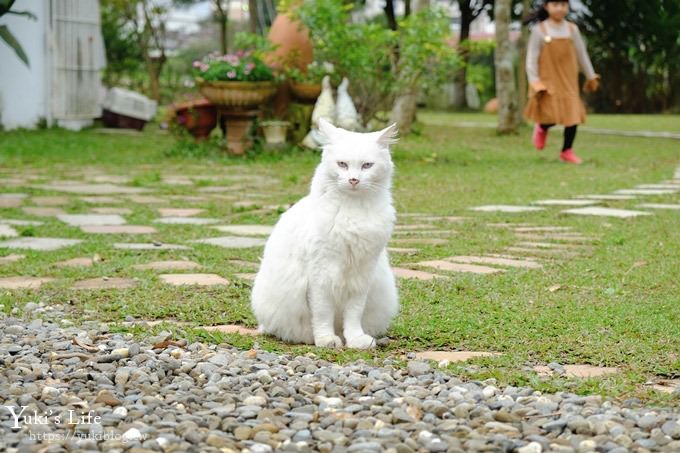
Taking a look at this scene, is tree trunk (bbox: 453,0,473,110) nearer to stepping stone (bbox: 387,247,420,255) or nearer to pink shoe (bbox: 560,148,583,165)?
pink shoe (bbox: 560,148,583,165)

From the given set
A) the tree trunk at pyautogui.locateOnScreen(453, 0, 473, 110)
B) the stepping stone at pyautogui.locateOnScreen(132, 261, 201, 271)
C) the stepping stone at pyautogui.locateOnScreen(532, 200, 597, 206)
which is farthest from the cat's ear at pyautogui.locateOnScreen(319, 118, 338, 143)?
the tree trunk at pyautogui.locateOnScreen(453, 0, 473, 110)

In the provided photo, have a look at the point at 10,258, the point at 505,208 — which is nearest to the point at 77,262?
the point at 10,258

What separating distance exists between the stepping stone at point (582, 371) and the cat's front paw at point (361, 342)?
2.15 ft

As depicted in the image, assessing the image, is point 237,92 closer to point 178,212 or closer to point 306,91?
point 306,91

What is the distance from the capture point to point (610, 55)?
1103 inches

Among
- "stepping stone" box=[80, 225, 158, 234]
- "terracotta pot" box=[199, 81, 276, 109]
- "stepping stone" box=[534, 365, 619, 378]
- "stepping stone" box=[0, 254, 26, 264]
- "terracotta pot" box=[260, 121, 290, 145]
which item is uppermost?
"terracotta pot" box=[199, 81, 276, 109]

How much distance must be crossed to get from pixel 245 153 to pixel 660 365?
30.7ft

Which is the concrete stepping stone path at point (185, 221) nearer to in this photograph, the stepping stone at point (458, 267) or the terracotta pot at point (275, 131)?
the stepping stone at point (458, 267)

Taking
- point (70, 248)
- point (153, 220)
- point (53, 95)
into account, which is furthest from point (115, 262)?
point (53, 95)

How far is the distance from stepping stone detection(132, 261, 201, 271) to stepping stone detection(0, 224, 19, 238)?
139 cm

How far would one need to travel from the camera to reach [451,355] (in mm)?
3721

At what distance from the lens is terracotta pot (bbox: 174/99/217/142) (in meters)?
13.2

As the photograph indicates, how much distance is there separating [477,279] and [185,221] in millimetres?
2792

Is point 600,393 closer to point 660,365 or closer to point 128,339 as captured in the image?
point 660,365
